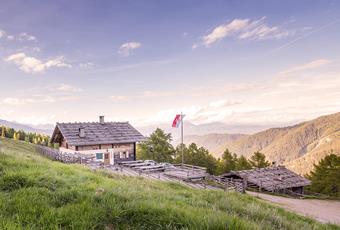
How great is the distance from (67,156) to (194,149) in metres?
36.7

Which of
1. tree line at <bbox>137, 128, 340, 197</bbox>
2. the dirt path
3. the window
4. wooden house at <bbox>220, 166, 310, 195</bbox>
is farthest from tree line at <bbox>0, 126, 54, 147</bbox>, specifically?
the dirt path

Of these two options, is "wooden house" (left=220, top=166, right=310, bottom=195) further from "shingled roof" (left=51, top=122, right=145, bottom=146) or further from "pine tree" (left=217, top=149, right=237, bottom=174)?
"pine tree" (left=217, top=149, right=237, bottom=174)

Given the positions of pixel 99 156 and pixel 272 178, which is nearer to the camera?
pixel 272 178

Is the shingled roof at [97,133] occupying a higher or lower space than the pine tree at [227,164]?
higher

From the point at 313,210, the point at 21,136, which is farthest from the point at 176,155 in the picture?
the point at 21,136

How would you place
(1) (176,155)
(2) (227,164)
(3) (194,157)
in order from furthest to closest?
(1) (176,155)
(3) (194,157)
(2) (227,164)

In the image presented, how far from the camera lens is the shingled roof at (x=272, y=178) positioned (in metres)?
34.5

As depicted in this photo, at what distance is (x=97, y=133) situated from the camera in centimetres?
3969

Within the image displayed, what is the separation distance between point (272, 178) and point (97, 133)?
2481 cm

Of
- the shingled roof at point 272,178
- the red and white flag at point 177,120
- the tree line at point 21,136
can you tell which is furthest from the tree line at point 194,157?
the tree line at point 21,136

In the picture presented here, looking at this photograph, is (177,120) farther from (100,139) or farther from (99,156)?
(99,156)

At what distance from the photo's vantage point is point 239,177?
124 feet

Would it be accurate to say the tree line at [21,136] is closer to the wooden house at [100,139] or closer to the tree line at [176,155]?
the tree line at [176,155]

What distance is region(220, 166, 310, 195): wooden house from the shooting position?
3453cm
